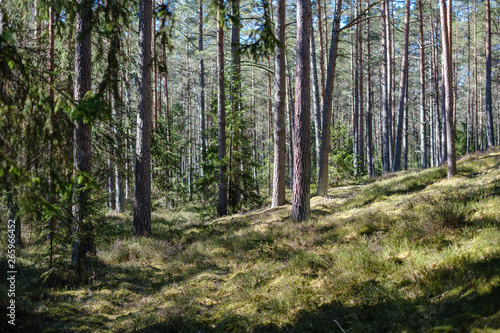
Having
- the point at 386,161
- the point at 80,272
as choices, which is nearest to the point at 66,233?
the point at 80,272

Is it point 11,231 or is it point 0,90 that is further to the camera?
point 11,231

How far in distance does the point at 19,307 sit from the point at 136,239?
4.29 metres

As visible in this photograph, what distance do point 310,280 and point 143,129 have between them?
6.98m

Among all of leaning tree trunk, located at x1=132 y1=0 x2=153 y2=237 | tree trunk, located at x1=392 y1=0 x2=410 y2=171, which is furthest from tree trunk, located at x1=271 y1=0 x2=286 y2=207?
tree trunk, located at x1=392 y1=0 x2=410 y2=171

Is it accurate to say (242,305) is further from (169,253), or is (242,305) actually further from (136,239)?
(136,239)

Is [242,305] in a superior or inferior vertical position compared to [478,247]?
inferior

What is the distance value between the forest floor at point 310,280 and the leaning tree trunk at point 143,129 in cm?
137

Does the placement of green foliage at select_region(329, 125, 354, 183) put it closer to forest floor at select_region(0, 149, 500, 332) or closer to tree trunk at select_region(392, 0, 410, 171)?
tree trunk at select_region(392, 0, 410, 171)

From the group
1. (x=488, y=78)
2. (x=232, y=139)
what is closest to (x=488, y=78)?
(x=488, y=78)

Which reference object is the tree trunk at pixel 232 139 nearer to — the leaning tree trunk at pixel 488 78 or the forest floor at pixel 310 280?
the forest floor at pixel 310 280

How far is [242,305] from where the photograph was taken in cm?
485

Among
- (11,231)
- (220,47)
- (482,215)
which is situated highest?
(220,47)

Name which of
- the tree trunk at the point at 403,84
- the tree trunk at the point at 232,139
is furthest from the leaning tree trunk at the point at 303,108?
the tree trunk at the point at 403,84

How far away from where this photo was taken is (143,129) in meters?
9.42
